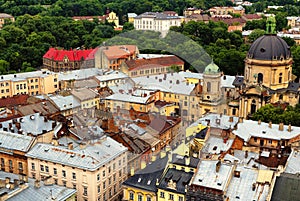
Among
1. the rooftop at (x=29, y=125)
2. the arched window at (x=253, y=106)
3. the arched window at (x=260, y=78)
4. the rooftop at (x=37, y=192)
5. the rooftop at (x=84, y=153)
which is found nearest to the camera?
the rooftop at (x=37, y=192)

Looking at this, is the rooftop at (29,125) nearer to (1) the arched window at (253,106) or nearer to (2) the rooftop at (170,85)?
(2) the rooftop at (170,85)

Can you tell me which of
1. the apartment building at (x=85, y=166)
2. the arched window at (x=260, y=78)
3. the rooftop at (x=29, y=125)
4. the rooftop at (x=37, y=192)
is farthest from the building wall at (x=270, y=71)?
the rooftop at (x=37, y=192)

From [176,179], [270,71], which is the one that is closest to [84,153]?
[176,179]

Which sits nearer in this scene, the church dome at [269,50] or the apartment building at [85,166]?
the apartment building at [85,166]

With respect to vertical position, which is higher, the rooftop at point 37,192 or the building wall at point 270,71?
the building wall at point 270,71

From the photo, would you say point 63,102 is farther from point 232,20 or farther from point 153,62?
point 232,20

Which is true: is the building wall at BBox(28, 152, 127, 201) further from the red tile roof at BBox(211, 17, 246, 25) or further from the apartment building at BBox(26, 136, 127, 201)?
the red tile roof at BBox(211, 17, 246, 25)

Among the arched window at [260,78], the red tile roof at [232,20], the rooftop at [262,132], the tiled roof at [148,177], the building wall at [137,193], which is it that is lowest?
the building wall at [137,193]
